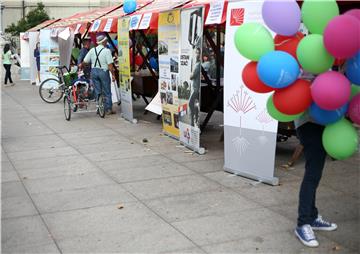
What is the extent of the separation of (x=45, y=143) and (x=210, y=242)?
559 centimetres

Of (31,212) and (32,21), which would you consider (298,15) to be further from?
(32,21)

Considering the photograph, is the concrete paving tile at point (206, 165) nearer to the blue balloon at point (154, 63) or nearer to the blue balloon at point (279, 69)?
the blue balloon at point (279, 69)

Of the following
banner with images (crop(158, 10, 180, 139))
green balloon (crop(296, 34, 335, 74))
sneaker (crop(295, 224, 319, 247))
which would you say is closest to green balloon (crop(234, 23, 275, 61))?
green balloon (crop(296, 34, 335, 74))

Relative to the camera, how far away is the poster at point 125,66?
36.2 feet

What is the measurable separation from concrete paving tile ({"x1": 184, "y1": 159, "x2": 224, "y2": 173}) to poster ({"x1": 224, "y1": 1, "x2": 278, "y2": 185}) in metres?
0.39

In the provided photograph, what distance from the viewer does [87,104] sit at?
505 inches

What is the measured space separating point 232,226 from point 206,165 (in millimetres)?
2475

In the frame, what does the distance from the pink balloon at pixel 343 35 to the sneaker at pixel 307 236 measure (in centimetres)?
165

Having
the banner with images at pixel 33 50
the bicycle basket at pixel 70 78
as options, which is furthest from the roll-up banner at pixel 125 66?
the banner with images at pixel 33 50

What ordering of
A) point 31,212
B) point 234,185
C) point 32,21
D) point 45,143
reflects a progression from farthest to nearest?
point 32,21 < point 45,143 < point 234,185 < point 31,212

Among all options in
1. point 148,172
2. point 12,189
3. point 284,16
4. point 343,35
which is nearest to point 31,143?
point 12,189

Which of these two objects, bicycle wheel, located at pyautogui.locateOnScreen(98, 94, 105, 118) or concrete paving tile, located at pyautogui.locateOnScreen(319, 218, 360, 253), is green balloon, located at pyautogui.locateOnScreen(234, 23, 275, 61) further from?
bicycle wheel, located at pyautogui.locateOnScreen(98, 94, 105, 118)

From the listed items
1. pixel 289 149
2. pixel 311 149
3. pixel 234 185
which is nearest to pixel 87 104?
pixel 289 149

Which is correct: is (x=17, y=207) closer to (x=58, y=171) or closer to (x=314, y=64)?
(x=58, y=171)
